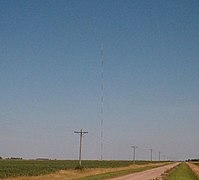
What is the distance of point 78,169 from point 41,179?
2045 cm

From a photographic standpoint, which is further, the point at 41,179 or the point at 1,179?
the point at 41,179

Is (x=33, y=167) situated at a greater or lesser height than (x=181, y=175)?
lesser

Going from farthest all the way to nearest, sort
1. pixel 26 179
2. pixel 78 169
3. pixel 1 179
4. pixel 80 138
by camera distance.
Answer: pixel 80 138 → pixel 78 169 → pixel 26 179 → pixel 1 179

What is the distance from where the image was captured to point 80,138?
2667 inches

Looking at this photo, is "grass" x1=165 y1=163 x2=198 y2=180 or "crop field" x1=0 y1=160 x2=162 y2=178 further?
"crop field" x1=0 y1=160 x2=162 y2=178

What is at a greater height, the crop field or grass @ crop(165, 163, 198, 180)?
grass @ crop(165, 163, 198, 180)

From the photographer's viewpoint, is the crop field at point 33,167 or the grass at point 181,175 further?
the crop field at point 33,167

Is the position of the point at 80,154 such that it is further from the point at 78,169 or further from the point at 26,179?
the point at 26,179

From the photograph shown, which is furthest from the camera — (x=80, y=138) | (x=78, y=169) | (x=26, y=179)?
(x=80, y=138)

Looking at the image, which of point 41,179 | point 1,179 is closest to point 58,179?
point 41,179

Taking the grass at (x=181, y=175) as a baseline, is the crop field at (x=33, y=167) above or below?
below

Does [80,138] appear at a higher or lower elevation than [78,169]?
higher

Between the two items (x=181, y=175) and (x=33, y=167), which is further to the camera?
→ (x=33, y=167)

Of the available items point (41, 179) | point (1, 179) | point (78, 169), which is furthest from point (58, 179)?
point (78, 169)
